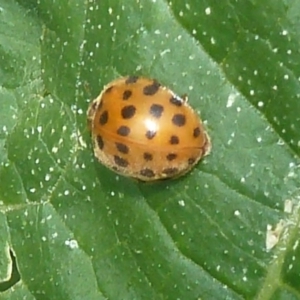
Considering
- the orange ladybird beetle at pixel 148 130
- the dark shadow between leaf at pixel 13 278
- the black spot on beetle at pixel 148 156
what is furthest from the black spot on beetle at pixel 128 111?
the dark shadow between leaf at pixel 13 278

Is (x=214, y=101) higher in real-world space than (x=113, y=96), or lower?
higher

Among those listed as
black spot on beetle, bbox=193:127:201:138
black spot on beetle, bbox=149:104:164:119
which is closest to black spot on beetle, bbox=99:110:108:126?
black spot on beetle, bbox=149:104:164:119

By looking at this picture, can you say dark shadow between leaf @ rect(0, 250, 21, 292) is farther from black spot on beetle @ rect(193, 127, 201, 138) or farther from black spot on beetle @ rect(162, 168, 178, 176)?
black spot on beetle @ rect(193, 127, 201, 138)

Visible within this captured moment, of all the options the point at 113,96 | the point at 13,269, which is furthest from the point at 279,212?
the point at 13,269

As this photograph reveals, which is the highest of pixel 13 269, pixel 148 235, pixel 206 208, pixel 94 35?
pixel 94 35

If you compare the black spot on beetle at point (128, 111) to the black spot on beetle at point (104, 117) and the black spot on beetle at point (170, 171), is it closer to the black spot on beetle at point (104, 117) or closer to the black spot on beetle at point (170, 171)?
the black spot on beetle at point (104, 117)

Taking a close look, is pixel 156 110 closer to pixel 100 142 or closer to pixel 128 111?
pixel 128 111

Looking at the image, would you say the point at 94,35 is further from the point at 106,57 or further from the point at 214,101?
the point at 214,101
